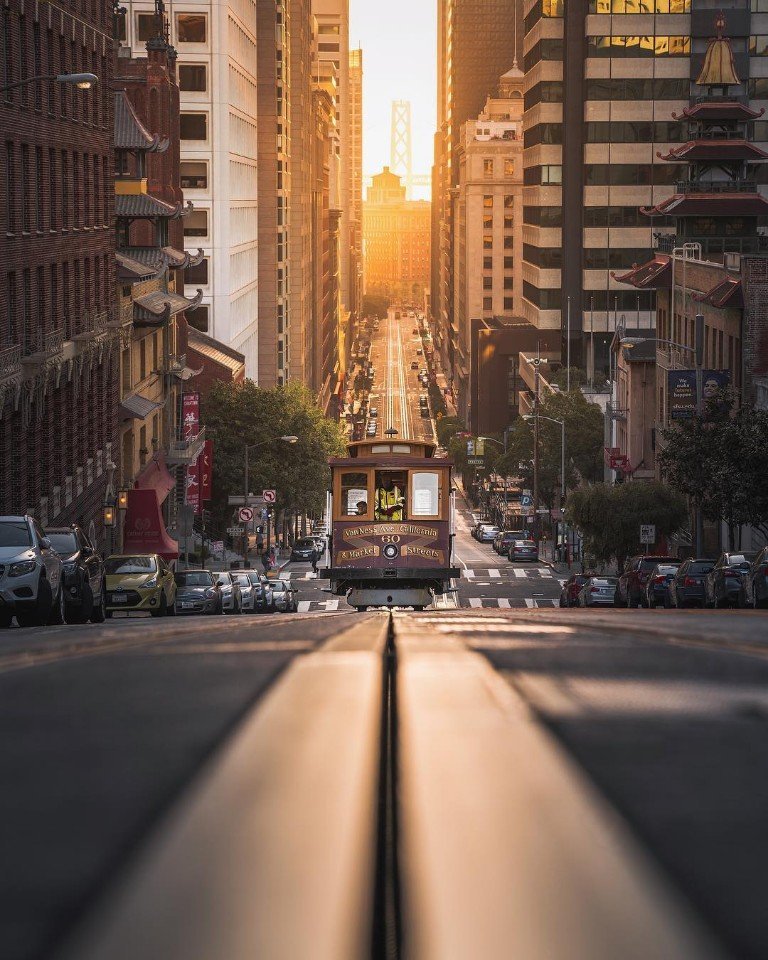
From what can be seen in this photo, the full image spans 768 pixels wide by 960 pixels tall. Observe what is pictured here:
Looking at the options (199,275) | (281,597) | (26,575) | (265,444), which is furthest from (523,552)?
(26,575)

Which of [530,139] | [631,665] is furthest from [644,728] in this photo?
[530,139]

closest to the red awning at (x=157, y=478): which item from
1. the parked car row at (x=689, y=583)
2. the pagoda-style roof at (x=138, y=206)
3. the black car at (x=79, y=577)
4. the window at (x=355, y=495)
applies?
the pagoda-style roof at (x=138, y=206)

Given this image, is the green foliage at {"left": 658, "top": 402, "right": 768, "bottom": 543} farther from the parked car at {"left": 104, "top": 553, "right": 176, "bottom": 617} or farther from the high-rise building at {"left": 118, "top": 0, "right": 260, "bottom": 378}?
the high-rise building at {"left": 118, "top": 0, "right": 260, "bottom": 378}

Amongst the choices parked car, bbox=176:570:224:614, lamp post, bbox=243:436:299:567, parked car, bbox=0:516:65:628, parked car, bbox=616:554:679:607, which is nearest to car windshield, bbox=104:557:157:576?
parked car, bbox=176:570:224:614

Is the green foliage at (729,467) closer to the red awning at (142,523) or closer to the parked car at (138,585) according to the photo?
the parked car at (138,585)

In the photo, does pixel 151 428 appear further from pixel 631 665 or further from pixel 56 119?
pixel 631 665

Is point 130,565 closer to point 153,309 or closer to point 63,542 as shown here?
point 63,542

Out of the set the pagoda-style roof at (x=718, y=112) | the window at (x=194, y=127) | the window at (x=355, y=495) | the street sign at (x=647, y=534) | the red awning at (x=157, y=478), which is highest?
the window at (x=194, y=127)
